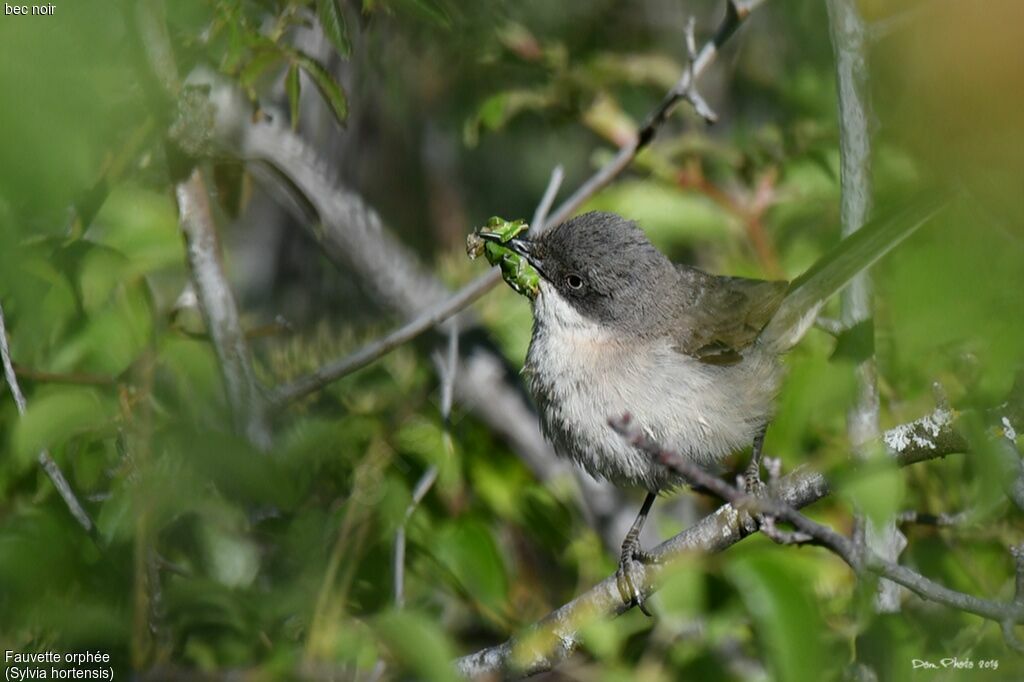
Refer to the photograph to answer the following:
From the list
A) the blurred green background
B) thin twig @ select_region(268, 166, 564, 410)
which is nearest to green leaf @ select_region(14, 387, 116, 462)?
the blurred green background

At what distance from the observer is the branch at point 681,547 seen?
2.17 m

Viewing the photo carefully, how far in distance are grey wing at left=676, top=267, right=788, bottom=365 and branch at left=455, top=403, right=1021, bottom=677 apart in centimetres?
79

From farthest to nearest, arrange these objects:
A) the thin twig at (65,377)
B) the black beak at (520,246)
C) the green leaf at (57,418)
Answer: the black beak at (520,246)
the thin twig at (65,377)
the green leaf at (57,418)

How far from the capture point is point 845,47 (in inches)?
102

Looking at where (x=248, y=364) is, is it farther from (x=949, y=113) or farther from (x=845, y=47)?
(x=949, y=113)

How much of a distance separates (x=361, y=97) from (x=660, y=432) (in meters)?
2.95

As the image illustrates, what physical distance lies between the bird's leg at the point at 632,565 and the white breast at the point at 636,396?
209 mm

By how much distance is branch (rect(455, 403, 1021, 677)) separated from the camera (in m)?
2.17

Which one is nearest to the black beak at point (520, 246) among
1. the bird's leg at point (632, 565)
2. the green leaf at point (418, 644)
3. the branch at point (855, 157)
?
the bird's leg at point (632, 565)

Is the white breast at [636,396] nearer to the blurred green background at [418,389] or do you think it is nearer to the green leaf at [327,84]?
the blurred green background at [418,389]

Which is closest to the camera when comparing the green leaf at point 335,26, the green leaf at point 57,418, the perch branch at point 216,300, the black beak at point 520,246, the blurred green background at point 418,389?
the blurred green background at point 418,389

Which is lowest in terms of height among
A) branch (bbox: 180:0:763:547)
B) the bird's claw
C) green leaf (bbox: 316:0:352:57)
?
the bird's claw

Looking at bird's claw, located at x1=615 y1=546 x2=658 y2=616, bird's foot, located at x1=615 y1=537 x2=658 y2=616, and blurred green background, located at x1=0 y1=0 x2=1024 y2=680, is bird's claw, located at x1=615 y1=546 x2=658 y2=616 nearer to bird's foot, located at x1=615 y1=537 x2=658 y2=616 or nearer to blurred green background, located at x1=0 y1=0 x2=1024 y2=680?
bird's foot, located at x1=615 y1=537 x2=658 y2=616

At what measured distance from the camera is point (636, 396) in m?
3.09
